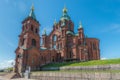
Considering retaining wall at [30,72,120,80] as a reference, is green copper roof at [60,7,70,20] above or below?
above

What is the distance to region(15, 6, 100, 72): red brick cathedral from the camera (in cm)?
3450

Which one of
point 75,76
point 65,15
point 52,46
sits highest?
point 65,15

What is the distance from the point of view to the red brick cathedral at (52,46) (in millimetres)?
34500

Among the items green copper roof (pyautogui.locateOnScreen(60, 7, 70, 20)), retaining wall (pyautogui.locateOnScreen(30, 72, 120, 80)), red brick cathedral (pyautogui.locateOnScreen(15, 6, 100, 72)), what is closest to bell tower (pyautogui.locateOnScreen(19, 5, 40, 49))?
red brick cathedral (pyautogui.locateOnScreen(15, 6, 100, 72))

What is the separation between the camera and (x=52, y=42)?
5088 centimetres

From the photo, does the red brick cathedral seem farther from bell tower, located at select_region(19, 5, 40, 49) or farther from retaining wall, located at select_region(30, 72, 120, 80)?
retaining wall, located at select_region(30, 72, 120, 80)

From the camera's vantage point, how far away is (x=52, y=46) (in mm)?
50156

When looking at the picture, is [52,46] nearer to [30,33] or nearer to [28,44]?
[30,33]

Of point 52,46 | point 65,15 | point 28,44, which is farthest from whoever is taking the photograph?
point 65,15

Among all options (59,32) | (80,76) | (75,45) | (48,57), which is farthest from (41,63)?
(80,76)

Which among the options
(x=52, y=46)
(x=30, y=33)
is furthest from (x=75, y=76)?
(x=52, y=46)

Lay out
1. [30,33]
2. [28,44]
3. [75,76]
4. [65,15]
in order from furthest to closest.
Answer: [65,15], [30,33], [28,44], [75,76]

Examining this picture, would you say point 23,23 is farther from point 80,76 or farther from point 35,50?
point 80,76

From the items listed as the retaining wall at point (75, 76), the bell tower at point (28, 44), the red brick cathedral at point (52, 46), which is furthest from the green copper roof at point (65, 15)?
the retaining wall at point (75, 76)
